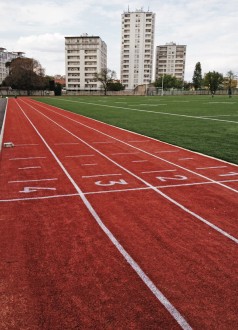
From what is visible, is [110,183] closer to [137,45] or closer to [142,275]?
[142,275]

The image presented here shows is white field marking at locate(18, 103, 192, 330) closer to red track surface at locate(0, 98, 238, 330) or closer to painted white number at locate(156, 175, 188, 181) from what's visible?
red track surface at locate(0, 98, 238, 330)

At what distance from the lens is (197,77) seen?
421ft

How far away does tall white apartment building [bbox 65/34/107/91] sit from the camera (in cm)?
12326

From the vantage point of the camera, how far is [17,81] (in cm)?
8888

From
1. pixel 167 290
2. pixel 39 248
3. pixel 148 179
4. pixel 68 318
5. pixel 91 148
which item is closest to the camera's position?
pixel 68 318

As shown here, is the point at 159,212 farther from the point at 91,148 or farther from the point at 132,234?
the point at 91,148

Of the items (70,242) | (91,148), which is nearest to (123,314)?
(70,242)

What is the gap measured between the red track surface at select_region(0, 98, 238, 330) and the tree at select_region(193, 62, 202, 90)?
126 m

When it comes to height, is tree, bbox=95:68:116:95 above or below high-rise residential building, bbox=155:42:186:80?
below

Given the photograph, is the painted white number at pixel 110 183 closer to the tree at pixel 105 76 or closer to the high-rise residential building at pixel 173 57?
the tree at pixel 105 76

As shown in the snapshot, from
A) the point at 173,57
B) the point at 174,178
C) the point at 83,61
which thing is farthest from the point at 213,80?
the point at 174,178

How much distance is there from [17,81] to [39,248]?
91.7 metres

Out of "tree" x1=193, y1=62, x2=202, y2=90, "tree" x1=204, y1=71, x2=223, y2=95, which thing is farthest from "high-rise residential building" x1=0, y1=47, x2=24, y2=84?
"tree" x1=204, y1=71, x2=223, y2=95

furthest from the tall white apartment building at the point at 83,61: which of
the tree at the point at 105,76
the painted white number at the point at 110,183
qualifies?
the painted white number at the point at 110,183
